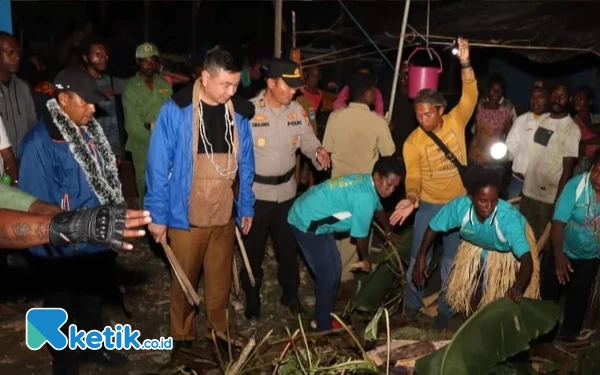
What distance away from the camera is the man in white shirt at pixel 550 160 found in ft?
19.9

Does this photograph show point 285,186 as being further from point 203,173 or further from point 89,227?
point 89,227

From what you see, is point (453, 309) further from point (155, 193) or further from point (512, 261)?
point (155, 193)

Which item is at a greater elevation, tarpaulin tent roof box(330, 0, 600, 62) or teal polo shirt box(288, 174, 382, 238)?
tarpaulin tent roof box(330, 0, 600, 62)

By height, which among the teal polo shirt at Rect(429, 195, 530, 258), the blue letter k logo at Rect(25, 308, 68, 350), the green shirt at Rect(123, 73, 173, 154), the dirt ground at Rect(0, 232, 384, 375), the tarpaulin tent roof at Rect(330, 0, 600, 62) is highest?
the tarpaulin tent roof at Rect(330, 0, 600, 62)

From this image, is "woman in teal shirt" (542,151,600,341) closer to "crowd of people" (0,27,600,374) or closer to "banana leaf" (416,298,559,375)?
"crowd of people" (0,27,600,374)

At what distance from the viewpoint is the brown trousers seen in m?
4.75

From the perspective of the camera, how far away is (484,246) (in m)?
5.18

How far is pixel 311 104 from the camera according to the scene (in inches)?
285

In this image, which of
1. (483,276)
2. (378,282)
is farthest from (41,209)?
(483,276)

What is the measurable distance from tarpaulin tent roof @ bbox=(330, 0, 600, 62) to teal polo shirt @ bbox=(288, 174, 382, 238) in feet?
8.39

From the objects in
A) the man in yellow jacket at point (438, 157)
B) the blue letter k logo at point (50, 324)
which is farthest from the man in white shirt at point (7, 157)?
the man in yellow jacket at point (438, 157)

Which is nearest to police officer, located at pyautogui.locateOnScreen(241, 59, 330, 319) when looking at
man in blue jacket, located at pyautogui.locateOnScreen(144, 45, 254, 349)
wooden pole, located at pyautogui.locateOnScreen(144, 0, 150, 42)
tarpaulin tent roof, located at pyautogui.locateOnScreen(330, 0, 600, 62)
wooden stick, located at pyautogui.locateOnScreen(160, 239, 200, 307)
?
man in blue jacket, located at pyautogui.locateOnScreen(144, 45, 254, 349)

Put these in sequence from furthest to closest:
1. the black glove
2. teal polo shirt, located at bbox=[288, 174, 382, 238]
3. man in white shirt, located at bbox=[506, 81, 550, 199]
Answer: man in white shirt, located at bbox=[506, 81, 550, 199] < teal polo shirt, located at bbox=[288, 174, 382, 238] < the black glove

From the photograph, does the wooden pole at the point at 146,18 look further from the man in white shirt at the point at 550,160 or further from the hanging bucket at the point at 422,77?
the man in white shirt at the point at 550,160
